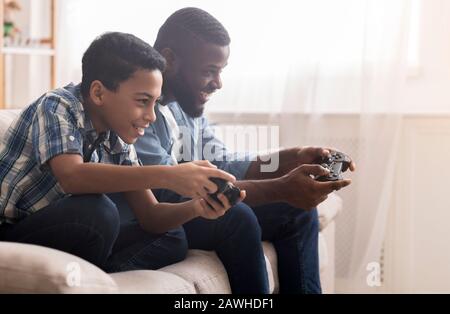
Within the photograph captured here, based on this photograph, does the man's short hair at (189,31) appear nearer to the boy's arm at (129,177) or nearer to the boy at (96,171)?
the boy at (96,171)

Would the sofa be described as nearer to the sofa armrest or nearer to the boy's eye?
the sofa armrest

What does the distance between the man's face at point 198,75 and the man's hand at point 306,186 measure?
0.93 feet

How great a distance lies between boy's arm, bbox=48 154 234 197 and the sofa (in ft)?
0.41

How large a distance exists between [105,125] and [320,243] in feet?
2.45

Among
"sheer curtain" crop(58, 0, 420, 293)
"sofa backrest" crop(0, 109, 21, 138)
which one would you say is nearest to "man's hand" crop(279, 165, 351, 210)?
"sofa backrest" crop(0, 109, 21, 138)

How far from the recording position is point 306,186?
137 centimetres

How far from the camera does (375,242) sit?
237cm

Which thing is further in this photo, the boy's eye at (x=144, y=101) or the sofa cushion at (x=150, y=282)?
the boy's eye at (x=144, y=101)

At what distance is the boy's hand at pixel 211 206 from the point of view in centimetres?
110

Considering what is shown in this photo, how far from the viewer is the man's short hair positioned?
1515 mm

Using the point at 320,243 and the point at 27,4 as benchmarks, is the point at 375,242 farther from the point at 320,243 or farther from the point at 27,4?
the point at 27,4

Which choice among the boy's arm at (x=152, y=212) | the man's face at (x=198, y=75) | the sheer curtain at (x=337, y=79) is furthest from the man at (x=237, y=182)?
the sheer curtain at (x=337, y=79)

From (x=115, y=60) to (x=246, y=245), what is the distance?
42cm
